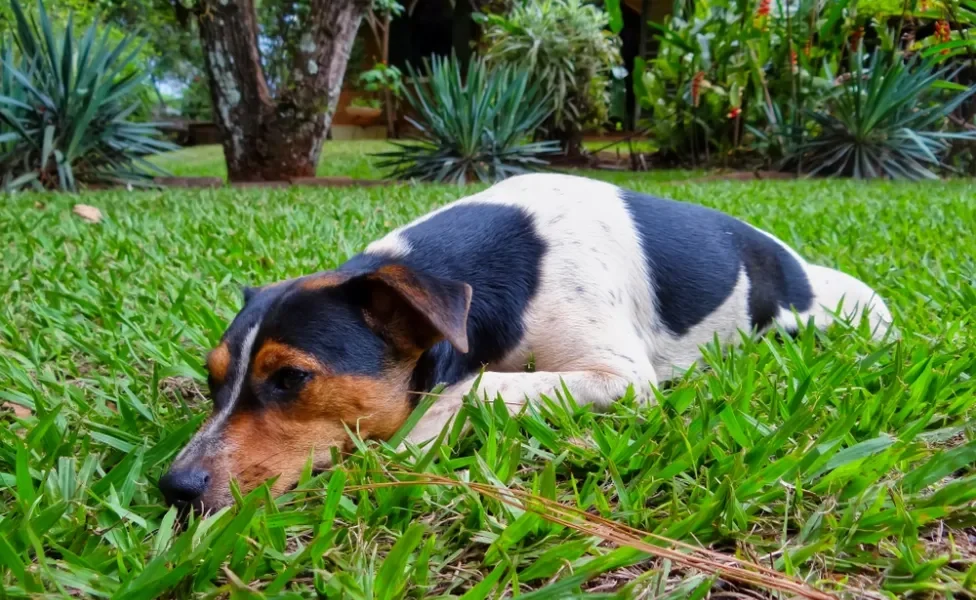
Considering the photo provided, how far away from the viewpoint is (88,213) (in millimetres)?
5910

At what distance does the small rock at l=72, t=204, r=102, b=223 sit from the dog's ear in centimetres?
445

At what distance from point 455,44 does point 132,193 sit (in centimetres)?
1403

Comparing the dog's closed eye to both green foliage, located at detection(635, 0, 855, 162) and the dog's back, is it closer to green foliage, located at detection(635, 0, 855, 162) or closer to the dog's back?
the dog's back

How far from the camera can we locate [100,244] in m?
4.70

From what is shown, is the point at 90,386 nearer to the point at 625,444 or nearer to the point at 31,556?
the point at 31,556

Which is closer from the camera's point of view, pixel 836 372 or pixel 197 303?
pixel 836 372

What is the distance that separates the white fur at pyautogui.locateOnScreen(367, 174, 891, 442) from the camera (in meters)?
2.26

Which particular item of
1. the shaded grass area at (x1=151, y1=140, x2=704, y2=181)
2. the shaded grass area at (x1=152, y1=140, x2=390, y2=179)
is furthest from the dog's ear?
the shaded grass area at (x1=152, y1=140, x2=390, y2=179)

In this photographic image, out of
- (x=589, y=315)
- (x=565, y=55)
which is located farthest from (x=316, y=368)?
(x=565, y=55)

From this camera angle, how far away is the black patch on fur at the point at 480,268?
7.63 feet

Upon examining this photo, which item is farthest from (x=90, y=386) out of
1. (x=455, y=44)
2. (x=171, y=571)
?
(x=455, y=44)

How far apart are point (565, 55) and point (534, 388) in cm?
1179

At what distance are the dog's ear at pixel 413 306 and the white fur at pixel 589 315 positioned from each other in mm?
213

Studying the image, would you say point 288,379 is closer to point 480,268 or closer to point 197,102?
point 480,268
